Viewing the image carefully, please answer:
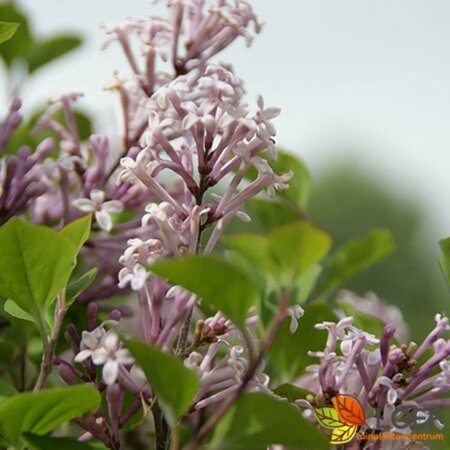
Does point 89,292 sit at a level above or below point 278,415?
below

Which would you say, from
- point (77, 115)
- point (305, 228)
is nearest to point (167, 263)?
point (305, 228)

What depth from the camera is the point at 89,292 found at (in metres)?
1.06

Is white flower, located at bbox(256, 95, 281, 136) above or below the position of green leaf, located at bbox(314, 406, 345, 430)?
above

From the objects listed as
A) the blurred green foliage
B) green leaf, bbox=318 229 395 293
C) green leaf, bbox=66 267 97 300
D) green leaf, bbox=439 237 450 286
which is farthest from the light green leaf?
the blurred green foliage

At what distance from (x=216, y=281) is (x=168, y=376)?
0.07 metres

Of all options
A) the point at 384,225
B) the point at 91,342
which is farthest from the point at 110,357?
the point at 384,225

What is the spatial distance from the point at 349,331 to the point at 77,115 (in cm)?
79

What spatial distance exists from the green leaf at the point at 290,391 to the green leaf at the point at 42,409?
193 mm

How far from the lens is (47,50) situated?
1548mm

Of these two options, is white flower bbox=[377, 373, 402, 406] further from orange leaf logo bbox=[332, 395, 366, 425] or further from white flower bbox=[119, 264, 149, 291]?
white flower bbox=[119, 264, 149, 291]

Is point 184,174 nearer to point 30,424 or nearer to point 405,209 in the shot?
point 30,424

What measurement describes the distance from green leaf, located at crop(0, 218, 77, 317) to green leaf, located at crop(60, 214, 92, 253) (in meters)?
0.03

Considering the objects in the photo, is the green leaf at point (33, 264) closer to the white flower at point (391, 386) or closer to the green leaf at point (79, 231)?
the green leaf at point (79, 231)

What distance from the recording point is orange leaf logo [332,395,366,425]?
736mm
